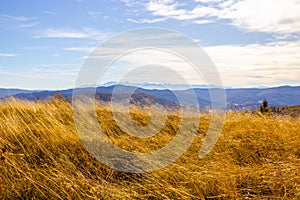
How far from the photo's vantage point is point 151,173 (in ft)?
14.0

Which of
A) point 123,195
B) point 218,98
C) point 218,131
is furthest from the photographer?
point 218,98

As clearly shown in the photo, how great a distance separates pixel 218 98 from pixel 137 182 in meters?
4.35

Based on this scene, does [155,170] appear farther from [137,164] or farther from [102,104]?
[102,104]

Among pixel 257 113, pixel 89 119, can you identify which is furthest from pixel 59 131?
pixel 257 113

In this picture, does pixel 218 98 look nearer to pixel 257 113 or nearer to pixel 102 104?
pixel 257 113

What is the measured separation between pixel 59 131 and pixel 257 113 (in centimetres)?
655

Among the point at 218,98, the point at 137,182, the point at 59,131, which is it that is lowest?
the point at 137,182

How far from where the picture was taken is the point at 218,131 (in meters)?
7.10

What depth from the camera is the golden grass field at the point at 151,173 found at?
3.61 m

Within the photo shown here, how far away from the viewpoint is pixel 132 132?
6.66m

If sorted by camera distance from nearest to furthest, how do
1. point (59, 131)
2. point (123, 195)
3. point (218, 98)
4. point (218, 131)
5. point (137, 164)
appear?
point (123, 195), point (137, 164), point (59, 131), point (218, 131), point (218, 98)

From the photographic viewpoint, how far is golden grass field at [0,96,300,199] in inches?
142

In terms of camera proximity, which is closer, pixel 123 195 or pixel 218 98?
pixel 123 195

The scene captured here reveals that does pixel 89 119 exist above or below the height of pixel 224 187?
above
